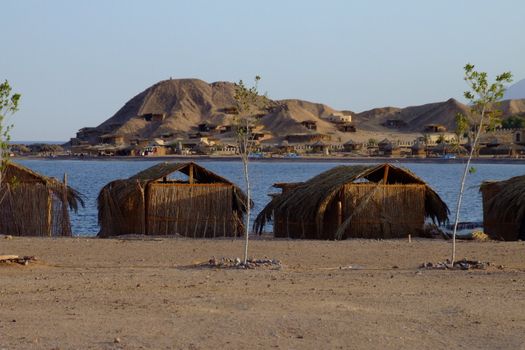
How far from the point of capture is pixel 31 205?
22.2 metres

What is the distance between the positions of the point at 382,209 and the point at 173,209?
480 centimetres

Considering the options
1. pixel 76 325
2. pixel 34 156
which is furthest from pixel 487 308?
pixel 34 156

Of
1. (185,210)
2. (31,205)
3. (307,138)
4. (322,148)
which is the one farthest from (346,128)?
(31,205)

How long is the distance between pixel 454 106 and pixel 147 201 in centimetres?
16671

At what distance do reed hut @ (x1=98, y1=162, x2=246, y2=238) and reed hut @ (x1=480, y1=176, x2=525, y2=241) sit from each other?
614 cm

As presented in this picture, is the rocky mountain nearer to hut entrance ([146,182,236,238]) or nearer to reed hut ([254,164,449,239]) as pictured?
reed hut ([254,164,449,239])

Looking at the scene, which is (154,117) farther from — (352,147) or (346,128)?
(352,147)

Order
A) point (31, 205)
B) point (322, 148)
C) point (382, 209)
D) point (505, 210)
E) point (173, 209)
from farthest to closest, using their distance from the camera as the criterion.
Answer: point (322, 148)
point (505, 210)
point (173, 209)
point (31, 205)
point (382, 209)

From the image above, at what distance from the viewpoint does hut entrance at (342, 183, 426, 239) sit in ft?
71.8

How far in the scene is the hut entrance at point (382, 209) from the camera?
71.8 feet

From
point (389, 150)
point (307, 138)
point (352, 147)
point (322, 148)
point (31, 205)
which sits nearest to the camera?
point (31, 205)

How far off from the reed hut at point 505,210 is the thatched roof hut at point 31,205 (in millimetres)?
10191

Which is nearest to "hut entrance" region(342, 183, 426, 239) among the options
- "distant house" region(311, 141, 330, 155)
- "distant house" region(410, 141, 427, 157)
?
"distant house" region(410, 141, 427, 157)

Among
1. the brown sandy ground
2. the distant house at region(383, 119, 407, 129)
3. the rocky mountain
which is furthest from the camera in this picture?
the distant house at region(383, 119, 407, 129)
